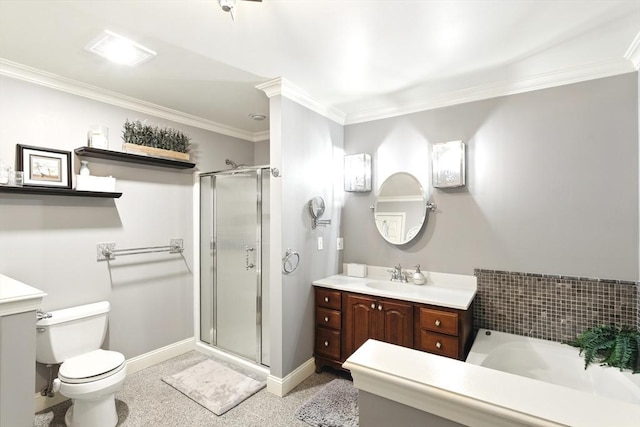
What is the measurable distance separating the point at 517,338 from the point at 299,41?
8.88 ft

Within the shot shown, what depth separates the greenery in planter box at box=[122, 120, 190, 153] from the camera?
9.21ft

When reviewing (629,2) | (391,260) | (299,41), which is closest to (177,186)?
(299,41)

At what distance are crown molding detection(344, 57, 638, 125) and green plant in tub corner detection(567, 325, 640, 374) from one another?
181 centimetres

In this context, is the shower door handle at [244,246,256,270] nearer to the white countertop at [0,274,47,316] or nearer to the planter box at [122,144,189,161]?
the planter box at [122,144,189,161]

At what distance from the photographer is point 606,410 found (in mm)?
720

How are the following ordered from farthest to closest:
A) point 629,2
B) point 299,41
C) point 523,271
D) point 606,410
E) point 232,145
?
point 232,145
point 523,271
point 299,41
point 629,2
point 606,410

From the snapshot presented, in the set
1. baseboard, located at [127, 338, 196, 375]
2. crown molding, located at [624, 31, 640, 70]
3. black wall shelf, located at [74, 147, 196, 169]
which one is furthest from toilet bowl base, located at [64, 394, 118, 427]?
crown molding, located at [624, 31, 640, 70]

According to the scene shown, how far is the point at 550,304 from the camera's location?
7.81 ft

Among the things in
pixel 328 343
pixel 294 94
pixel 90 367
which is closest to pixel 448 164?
pixel 294 94

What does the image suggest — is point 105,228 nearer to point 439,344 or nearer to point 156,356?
point 156,356

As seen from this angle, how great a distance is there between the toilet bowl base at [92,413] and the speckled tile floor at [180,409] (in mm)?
146

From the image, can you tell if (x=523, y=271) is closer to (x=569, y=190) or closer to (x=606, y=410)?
(x=569, y=190)

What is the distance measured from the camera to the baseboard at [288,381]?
255 cm

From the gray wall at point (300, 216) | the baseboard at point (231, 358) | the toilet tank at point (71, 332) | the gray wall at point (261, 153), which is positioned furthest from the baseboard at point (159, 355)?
the gray wall at point (261, 153)
